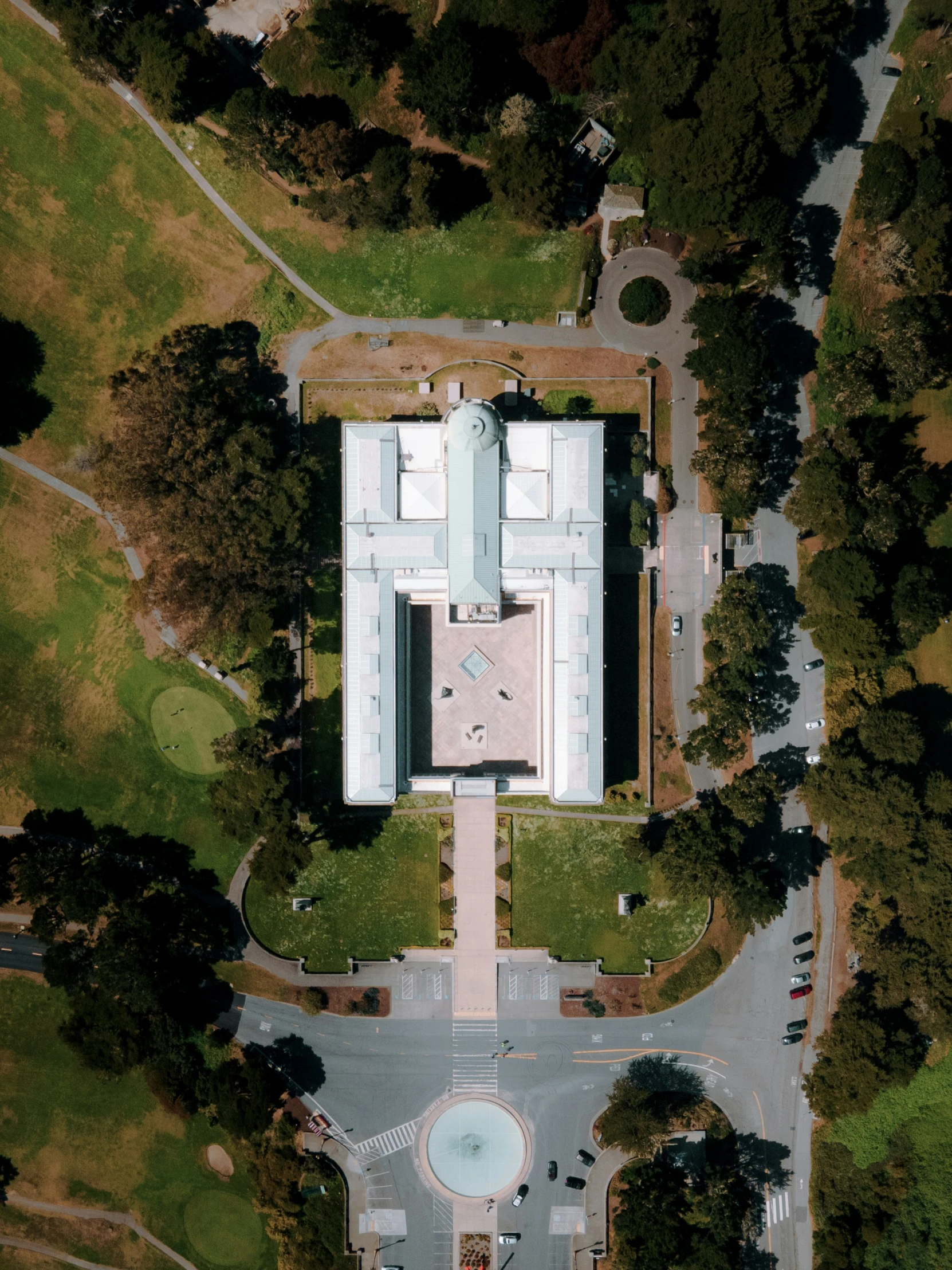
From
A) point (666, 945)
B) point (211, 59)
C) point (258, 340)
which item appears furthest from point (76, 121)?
point (666, 945)

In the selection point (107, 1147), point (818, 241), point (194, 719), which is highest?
point (818, 241)

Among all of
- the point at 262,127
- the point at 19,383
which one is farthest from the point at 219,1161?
the point at 262,127

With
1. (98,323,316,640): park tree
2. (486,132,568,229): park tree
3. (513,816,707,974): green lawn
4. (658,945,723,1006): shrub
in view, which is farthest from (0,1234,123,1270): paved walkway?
(486,132,568,229): park tree

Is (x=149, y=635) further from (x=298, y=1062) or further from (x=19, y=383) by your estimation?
(x=298, y=1062)

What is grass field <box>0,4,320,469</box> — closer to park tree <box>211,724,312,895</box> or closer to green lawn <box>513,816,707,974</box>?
park tree <box>211,724,312,895</box>

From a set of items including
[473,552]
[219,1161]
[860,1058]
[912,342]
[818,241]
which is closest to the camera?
[473,552]

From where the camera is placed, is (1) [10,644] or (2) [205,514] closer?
(2) [205,514]

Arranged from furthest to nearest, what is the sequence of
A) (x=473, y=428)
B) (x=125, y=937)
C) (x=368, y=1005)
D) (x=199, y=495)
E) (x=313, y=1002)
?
(x=368, y=1005) < (x=313, y=1002) < (x=125, y=937) < (x=199, y=495) < (x=473, y=428)

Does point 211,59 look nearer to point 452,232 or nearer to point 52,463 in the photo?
point 452,232
